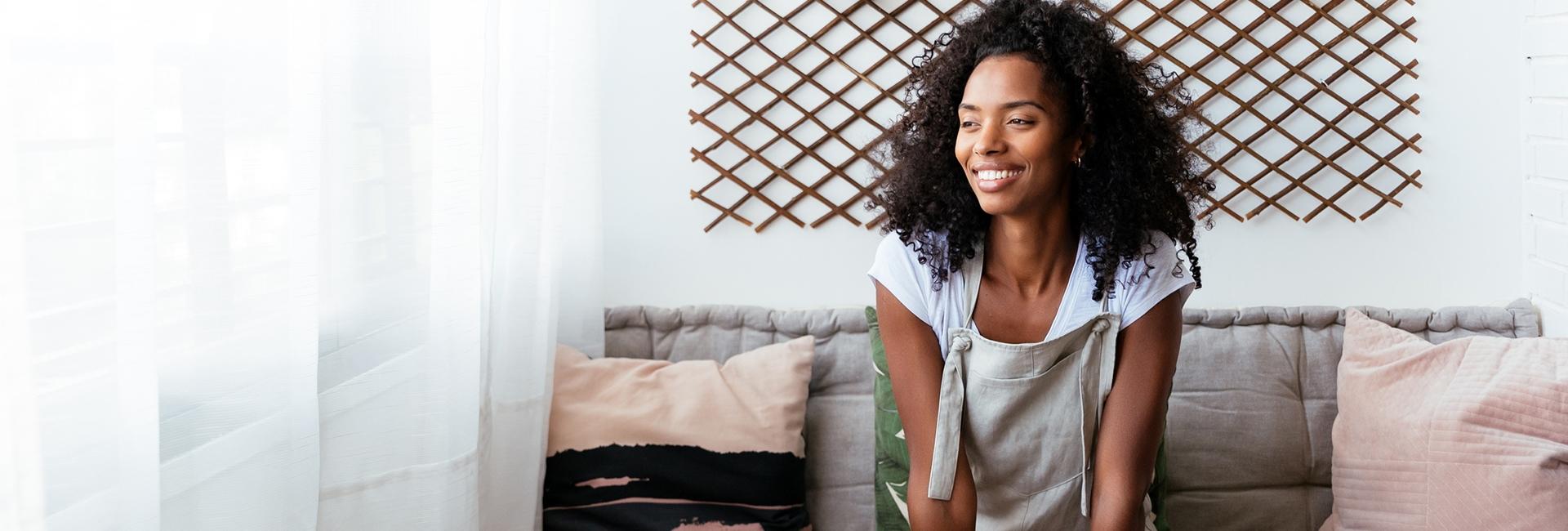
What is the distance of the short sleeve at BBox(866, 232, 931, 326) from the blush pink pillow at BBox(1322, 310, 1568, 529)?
74 cm

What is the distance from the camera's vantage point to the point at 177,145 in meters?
0.88

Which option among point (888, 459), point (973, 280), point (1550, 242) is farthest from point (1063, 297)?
point (1550, 242)

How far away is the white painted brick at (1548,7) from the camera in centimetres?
179

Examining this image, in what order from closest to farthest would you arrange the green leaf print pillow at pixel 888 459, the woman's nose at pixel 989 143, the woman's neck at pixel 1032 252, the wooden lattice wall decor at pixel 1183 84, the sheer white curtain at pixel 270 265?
the sheer white curtain at pixel 270 265 < the woman's nose at pixel 989 143 < the woman's neck at pixel 1032 252 < the green leaf print pillow at pixel 888 459 < the wooden lattice wall decor at pixel 1183 84

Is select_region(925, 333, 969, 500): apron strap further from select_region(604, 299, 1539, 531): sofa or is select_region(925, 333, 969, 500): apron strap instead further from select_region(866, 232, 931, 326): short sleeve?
select_region(604, 299, 1539, 531): sofa

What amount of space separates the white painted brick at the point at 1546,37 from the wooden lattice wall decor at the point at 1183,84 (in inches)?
7.1

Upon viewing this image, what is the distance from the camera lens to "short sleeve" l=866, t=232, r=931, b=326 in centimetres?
141

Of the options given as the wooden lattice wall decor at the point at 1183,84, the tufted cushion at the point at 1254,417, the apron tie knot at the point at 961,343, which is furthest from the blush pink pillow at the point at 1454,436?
the apron tie knot at the point at 961,343

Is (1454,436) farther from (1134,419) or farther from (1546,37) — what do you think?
(1546,37)

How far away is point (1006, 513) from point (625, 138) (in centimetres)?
98

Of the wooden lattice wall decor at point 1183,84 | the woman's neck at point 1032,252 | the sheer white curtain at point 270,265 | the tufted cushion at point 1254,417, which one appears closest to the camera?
the sheer white curtain at point 270,265

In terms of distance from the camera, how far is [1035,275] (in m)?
1.43

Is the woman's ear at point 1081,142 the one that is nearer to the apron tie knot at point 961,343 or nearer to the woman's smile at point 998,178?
the woman's smile at point 998,178

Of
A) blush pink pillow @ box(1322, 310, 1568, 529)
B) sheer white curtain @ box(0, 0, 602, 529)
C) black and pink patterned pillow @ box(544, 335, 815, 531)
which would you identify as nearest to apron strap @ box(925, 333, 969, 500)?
black and pink patterned pillow @ box(544, 335, 815, 531)
